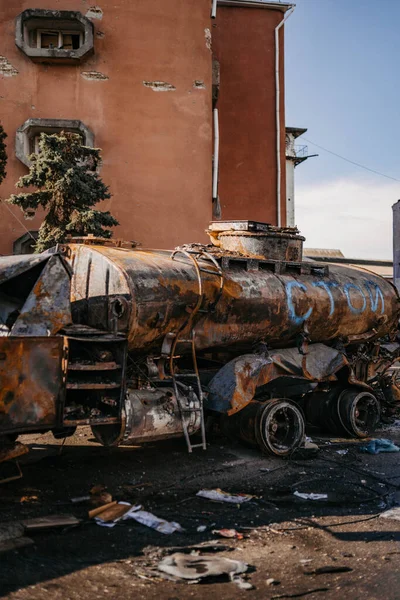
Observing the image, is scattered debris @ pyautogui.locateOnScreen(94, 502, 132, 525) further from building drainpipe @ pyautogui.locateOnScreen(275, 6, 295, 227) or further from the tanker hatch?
building drainpipe @ pyautogui.locateOnScreen(275, 6, 295, 227)

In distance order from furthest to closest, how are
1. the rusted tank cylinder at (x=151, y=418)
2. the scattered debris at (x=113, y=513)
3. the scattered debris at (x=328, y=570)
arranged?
the rusted tank cylinder at (x=151, y=418), the scattered debris at (x=113, y=513), the scattered debris at (x=328, y=570)

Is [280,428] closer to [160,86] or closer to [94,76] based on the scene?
[160,86]

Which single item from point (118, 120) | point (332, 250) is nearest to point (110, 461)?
point (118, 120)

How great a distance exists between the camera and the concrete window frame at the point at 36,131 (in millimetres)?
16531

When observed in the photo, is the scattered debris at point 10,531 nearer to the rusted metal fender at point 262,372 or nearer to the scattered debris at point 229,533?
the scattered debris at point 229,533

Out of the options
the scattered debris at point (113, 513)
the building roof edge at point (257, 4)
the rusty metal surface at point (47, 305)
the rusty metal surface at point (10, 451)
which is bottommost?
the scattered debris at point (113, 513)

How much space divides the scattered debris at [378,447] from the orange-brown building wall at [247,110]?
1348cm

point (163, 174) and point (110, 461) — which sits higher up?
point (163, 174)

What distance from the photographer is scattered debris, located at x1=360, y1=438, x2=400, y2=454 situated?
27.1 ft

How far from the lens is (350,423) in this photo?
912 centimetres

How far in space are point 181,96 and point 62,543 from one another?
1546 cm

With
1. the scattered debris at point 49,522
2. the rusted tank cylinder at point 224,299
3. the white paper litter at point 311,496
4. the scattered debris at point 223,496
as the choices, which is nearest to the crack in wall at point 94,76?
the rusted tank cylinder at point 224,299

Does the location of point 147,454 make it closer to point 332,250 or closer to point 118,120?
point 118,120

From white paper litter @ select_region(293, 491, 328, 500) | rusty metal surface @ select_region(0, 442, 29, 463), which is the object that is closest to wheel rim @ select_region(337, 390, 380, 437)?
white paper litter @ select_region(293, 491, 328, 500)
